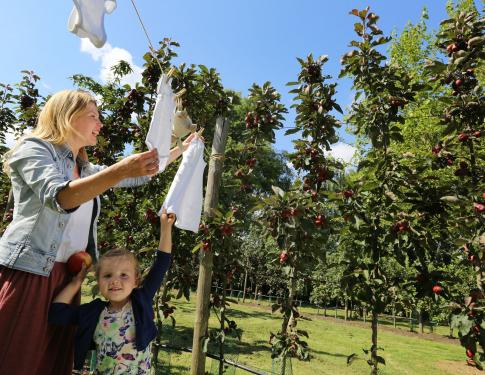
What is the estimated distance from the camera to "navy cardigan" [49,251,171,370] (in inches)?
56.8

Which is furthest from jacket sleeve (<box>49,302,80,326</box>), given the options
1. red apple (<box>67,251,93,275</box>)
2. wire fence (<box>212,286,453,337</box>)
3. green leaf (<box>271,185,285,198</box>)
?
wire fence (<box>212,286,453,337</box>)

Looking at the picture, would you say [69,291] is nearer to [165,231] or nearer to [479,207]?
[165,231]

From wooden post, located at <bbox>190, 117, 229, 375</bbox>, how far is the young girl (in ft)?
4.72

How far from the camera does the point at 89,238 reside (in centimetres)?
170

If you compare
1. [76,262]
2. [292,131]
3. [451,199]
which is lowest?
[76,262]

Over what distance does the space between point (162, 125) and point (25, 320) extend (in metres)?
0.87

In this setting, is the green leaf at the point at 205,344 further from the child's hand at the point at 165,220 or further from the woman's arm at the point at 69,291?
the woman's arm at the point at 69,291

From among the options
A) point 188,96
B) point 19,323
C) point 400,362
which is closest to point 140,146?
point 188,96

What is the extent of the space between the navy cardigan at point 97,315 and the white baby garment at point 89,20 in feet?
3.20

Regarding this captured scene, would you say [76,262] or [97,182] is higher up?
[97,182]

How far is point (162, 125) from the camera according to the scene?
4.93 feet

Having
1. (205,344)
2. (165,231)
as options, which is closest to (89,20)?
(165,231)

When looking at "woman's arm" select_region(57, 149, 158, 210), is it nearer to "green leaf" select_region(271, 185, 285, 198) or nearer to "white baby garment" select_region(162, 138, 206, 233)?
"white baby garment" select_region(162, 138, 206, 233)

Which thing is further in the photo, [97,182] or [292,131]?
[292,131]
